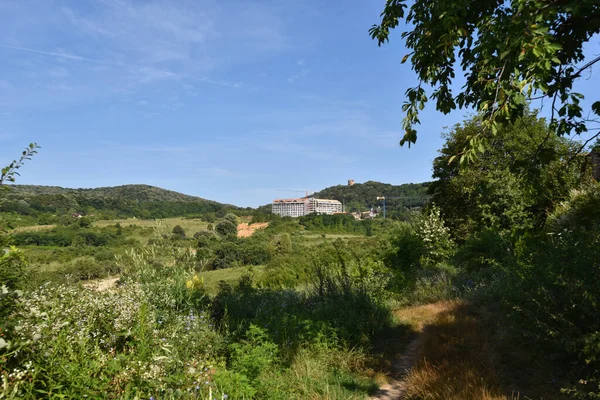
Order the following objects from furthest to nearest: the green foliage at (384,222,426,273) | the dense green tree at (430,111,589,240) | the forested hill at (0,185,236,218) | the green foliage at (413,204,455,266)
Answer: the forested hill at (0,185,236,218), the green foliage at (413,204,455,266), the green foliage at (384,222,426,273), the dense green tree at (430,111,589,240)

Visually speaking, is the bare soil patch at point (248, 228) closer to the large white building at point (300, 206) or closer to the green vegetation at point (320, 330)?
the large white building at point (300, 206)

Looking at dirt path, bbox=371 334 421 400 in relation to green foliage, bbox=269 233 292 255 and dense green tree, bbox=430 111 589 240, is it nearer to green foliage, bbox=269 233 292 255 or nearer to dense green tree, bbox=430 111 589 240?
dense green tree, bbox=430 111 589 240

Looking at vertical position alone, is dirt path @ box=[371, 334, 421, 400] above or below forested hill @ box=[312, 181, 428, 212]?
below

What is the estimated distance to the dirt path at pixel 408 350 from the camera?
367 cm

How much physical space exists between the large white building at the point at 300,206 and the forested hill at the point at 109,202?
35163mm

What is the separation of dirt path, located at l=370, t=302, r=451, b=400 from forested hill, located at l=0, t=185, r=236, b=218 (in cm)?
2680

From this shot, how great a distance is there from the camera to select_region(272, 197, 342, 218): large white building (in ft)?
406

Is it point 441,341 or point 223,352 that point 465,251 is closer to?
point 441,341

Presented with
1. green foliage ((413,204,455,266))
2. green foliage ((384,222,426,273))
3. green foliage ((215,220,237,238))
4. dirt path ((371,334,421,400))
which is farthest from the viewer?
green foliage ((215,220,237,238))

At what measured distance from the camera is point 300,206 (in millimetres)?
142250

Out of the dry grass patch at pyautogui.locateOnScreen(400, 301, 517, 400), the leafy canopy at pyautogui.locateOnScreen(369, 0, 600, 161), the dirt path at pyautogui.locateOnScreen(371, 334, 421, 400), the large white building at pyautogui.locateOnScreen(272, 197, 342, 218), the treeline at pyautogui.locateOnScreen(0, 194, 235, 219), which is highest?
the large white building at pyautogui.locateOnScreen(272, 197, 342, 218)

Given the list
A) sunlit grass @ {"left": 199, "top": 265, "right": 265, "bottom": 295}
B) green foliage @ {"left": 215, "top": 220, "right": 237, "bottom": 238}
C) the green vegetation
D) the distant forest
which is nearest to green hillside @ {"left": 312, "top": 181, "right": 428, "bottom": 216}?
green foliage @ {"left": 215, "top": 220, "right": 237, "bottom": 238}

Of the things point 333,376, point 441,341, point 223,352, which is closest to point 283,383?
point 333,376

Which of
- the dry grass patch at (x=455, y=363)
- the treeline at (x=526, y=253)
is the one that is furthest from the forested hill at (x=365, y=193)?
the dry grass patch at (x=455, y=363)
